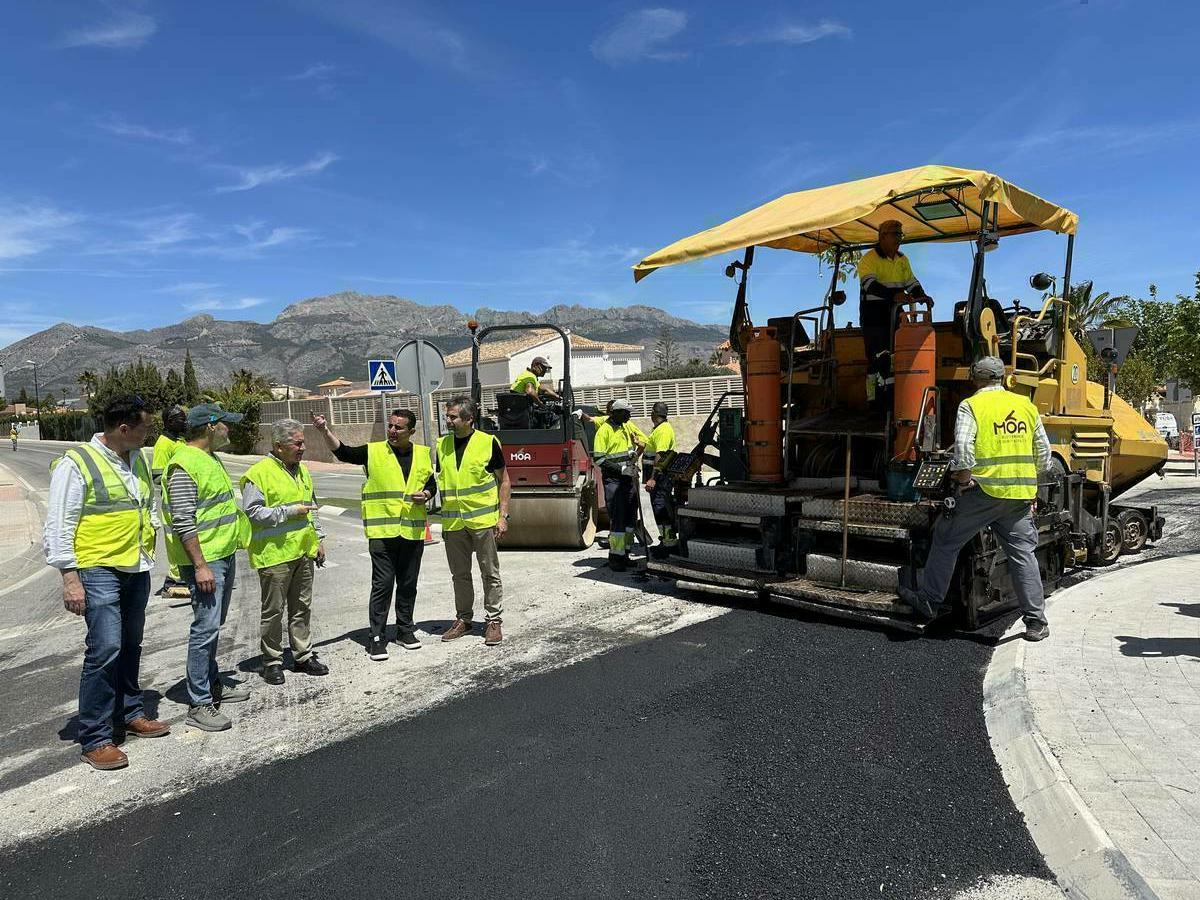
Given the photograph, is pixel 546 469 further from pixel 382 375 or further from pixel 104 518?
pixel 104 518

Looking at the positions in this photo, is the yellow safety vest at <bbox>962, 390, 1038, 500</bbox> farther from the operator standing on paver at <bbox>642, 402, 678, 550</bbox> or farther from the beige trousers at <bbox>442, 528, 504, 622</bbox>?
the beige trousers at <bbox>442, 528, 504, 622</bbox>

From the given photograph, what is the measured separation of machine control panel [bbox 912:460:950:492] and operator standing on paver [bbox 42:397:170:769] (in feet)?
15.6

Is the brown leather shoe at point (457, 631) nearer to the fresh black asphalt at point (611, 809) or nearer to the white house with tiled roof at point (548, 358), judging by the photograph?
the fresh black asphalt at point (611, 809)

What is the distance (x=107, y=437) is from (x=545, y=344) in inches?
2552

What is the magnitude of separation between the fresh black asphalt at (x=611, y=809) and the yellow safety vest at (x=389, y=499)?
1546mm

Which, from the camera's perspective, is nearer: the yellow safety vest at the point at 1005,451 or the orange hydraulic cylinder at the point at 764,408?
the yellow safety vest at the point at 1005,451

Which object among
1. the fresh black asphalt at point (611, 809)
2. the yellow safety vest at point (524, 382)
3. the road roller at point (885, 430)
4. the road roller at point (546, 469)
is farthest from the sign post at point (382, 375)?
the fresh black asphalt at point (611, 809)

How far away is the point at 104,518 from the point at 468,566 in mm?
2577

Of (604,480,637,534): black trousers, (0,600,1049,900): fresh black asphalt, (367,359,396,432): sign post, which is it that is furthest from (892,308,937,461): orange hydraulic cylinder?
(367,359,396,432): sign post

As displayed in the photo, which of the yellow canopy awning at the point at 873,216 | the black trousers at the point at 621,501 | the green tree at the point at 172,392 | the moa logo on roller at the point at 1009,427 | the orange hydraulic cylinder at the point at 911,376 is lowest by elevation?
the black trousers at the point at 621,501

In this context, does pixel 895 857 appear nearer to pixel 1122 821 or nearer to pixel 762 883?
pixel 762 883

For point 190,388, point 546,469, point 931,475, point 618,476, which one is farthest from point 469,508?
point 190,388

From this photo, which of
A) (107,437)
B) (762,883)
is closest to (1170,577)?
(762,883)

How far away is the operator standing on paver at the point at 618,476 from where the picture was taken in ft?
27.3
